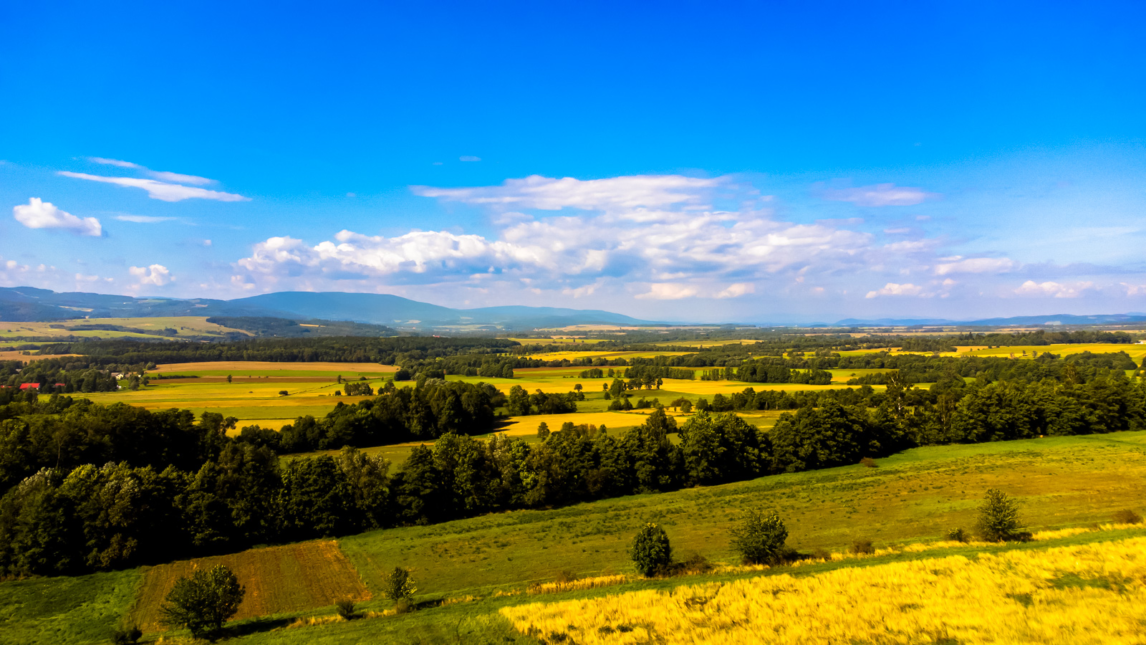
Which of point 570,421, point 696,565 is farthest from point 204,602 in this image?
point 570,421

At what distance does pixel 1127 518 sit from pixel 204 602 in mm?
46509

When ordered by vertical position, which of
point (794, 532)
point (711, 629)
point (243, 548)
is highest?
point (711, 629)

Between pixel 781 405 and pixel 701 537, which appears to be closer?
pixel 701 537

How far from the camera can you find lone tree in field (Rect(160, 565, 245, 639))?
72.0ft

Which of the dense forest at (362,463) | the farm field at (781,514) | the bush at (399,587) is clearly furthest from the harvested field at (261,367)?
the bush at (399,587)

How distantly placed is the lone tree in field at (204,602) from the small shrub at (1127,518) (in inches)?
1791

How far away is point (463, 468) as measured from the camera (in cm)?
4406

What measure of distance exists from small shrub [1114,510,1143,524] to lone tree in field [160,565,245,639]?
45.5 meters

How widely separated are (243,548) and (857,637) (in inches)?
1452

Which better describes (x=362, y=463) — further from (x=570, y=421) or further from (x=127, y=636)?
(x=570, y=421)

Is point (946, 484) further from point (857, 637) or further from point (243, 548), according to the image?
point (243, 548)

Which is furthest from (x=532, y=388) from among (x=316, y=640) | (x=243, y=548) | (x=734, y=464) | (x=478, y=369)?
(x=316, y=640)

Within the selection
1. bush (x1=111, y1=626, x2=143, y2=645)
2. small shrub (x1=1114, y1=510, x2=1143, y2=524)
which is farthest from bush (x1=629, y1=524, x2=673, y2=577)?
small shrub (x1=1114, y1=510, x2=1143, y2=524)

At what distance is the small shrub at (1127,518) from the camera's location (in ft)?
97.7
